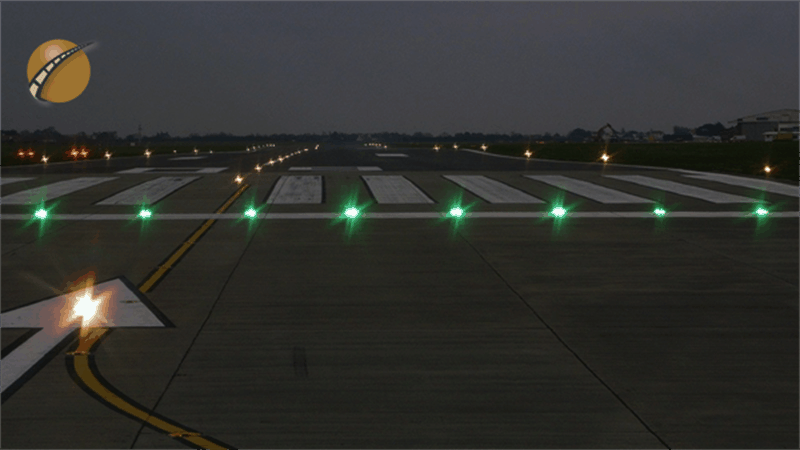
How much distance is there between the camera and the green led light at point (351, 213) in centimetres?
1614

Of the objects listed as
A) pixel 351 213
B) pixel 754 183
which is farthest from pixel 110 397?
pixel 754 183

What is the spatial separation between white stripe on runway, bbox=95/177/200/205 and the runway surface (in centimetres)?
349

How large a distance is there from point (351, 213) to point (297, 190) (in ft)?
20.0

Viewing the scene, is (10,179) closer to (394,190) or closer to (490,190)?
(394,190)

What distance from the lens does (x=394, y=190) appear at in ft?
72.3

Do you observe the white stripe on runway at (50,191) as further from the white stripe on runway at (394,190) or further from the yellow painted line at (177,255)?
the white stripe on runway at (394,190)

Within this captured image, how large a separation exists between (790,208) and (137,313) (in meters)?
15.6

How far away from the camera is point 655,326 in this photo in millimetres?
7480

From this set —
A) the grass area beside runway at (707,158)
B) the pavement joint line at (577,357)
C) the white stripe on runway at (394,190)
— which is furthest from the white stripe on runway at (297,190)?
the grass area beside runway at (707,158)

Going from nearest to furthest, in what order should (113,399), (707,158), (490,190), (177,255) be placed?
(113,399)
(177,255)
(490,190)
(707,158)

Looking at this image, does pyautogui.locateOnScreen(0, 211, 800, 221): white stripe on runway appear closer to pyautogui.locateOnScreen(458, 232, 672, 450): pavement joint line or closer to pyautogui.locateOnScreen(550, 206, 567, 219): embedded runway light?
pyautogui.locateOnScreen(550, 206, 567, 219): embedded runway light

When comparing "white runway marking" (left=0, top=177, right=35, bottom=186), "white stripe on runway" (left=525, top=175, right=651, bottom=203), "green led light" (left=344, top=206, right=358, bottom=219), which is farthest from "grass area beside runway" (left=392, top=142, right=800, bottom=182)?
"white runway marking" (left=0, top=177, right=35, bottom=186)

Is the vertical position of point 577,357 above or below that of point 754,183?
below

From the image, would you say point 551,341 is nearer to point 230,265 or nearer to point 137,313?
point 137,313
